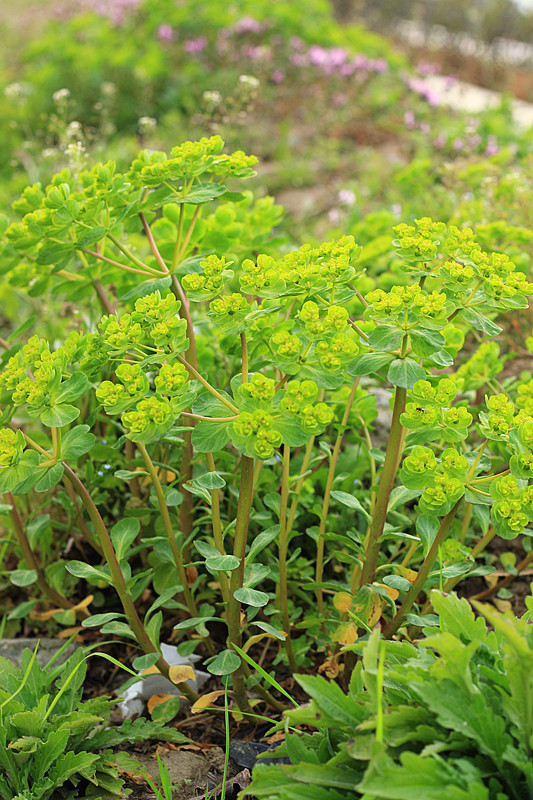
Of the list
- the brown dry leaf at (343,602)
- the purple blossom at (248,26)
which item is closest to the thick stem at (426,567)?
the brown dry leaf at (343,602)

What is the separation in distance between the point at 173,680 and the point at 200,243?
3.73 ft

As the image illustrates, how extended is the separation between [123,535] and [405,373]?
769 millimetres

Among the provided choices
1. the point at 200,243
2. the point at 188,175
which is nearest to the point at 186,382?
the point at 188,175

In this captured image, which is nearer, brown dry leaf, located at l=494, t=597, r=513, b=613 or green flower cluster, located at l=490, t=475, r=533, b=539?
green flower cluster, located at l=490, t=475, r=533, b=539

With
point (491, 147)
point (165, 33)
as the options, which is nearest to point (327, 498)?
point (491, 147)

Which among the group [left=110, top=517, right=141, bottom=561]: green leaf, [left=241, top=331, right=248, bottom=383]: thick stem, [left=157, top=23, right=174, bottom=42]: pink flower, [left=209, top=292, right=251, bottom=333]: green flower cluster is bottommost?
[left=110, top=517, right=141, bottom=561]: green leaf

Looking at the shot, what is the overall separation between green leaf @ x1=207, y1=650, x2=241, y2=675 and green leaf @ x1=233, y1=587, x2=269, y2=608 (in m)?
0.15

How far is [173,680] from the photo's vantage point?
167cm

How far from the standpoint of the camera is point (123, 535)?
5.32ft

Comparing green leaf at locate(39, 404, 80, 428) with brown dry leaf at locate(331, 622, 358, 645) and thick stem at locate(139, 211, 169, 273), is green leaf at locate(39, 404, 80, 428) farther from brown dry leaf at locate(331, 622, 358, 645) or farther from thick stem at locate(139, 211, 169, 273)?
brown dry leaf at locate(331, 622, 358, 645)

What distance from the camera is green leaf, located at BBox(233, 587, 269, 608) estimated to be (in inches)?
55.1

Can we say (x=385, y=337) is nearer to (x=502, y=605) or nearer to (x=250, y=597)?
(x=250, y=597)

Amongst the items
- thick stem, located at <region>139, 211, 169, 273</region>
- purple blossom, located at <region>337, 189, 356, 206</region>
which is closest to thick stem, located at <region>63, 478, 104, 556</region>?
thick stem, located at <region>139, 211, 169, 273</region>

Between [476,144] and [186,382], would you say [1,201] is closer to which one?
[476,144]
